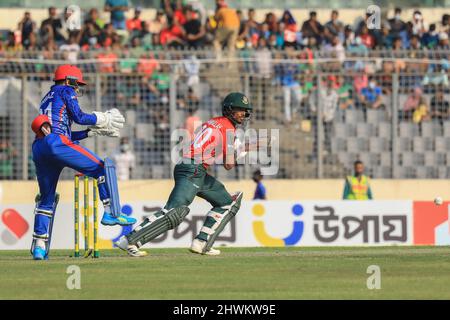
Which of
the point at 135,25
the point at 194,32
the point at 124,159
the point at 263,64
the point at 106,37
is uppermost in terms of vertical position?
the point at 135,25

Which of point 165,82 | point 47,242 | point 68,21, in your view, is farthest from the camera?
point 68,21

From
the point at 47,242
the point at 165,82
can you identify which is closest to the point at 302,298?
the point at 47,242

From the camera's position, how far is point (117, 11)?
2706 centimetres

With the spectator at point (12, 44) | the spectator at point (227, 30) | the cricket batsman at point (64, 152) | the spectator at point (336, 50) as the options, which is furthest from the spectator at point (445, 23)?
the cricket batsman at point (64, 152)

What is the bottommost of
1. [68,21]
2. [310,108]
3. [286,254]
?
[286,254]

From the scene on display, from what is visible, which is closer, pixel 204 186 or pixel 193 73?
pixel 204 186

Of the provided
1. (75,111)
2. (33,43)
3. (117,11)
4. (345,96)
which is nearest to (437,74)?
(345,96)

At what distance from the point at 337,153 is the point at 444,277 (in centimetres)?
1158

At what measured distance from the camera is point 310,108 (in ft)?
81.6

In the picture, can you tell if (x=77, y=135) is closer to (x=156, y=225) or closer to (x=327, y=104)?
(x=156, y=225)

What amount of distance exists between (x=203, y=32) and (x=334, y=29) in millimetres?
2762

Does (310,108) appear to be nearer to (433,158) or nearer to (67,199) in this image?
(433,158)

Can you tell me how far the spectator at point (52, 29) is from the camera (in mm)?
26141

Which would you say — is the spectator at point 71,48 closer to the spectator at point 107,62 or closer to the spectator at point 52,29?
the spectator at point 52,29
